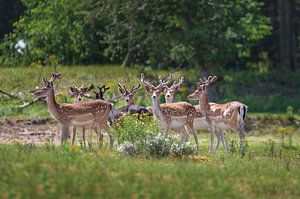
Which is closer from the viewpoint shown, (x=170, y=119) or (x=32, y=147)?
(x=32, y=147)

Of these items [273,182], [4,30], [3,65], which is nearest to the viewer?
[273,182]

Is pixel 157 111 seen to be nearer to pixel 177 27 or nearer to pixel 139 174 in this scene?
pixel 139 174

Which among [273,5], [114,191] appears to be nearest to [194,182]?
[114,191]

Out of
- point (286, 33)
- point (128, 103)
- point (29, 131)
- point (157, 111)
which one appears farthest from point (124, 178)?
point (286, 33)

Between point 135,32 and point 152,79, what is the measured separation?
6.50ft

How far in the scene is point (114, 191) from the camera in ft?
37.1

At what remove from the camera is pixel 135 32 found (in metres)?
29.9

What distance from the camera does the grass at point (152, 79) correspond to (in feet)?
89.7

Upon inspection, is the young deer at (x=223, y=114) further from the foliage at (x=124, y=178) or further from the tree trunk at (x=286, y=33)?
the tree trunk at (x=286, y=33)

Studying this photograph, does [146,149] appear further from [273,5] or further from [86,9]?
[273,5]

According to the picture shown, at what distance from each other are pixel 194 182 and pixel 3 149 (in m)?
3.48

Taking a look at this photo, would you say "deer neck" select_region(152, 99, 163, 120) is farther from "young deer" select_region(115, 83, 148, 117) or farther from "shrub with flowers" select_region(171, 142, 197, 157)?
"shrub with flowers" select_region(171, 142, 197, 157)

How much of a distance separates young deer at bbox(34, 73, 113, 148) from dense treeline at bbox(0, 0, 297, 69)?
31.4ft

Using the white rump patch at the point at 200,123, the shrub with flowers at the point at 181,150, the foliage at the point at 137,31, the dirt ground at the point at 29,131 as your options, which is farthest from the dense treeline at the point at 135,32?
the shrub with flowers at the point at 181,150
